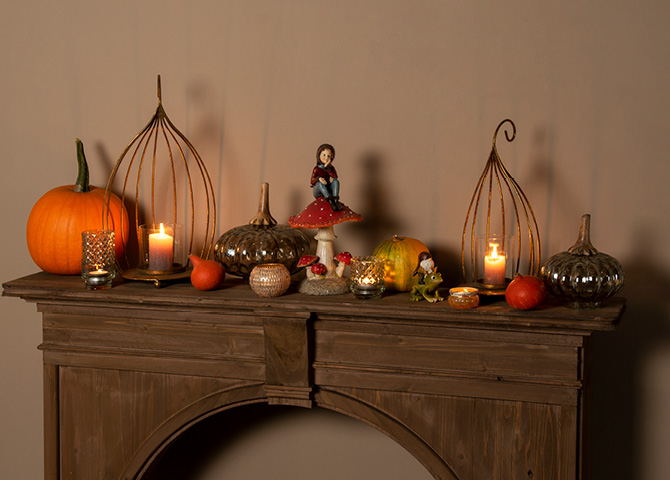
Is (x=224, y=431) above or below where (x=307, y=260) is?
below

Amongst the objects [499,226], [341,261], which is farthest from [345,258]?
[499,226]

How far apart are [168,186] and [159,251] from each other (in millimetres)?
285

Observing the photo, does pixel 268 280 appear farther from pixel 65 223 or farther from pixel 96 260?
pixel 65 223

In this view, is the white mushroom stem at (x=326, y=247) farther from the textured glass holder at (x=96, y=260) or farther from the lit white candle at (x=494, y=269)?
the textured glass holder at (x=96, y=260)

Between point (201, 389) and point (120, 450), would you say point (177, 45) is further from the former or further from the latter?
point (120, 450)

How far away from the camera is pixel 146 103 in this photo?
1975 mm

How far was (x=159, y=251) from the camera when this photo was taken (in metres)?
1.77

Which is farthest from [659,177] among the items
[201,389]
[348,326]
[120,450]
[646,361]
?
[120,450]

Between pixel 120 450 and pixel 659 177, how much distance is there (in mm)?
1422

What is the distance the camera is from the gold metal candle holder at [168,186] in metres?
1.96

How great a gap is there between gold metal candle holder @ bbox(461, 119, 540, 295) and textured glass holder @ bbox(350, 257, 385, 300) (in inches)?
8.8

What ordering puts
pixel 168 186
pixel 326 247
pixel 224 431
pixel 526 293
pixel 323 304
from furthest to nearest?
pixel 224 431 → pixel 168 186 → pixel 326 247 → pixel 323 304 → pixel 526 293

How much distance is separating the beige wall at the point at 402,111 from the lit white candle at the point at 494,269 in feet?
0.63

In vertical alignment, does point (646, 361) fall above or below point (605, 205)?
below
